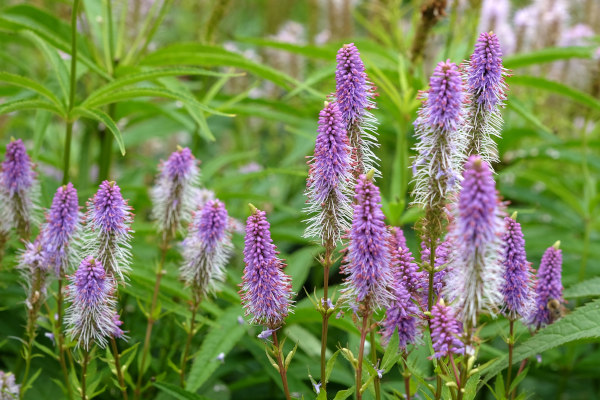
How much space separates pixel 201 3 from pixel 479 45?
390 cm

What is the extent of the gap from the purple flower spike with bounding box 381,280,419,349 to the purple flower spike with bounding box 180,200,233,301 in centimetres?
53

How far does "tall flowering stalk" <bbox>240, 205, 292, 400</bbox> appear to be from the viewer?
59.9 inches

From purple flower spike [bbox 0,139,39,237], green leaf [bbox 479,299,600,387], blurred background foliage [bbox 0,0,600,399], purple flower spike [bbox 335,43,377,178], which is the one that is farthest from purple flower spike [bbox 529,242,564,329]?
purple flower spike [bbox 0,139,39,237]

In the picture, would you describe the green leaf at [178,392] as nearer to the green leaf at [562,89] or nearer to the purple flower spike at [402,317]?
the purple flower spike at [402,317]

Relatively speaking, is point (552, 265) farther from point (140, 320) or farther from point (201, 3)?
point (201, 3)

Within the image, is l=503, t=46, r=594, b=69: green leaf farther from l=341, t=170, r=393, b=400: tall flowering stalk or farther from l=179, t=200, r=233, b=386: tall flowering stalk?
l=341, t=170, r=393, b=400: tall flowering stalk

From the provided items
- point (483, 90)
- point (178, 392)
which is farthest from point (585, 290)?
point (178, 392)

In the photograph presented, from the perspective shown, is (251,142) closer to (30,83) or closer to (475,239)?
(30,83)

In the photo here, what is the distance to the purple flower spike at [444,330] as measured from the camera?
1384mm

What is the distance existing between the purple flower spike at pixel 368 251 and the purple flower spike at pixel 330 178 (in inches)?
3.2

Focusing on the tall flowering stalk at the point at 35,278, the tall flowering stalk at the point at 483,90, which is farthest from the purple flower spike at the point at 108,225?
the tall flowering stalk at the point at 483,90

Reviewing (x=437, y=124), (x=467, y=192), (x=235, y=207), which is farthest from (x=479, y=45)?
(x=235, y=207)

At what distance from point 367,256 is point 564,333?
0.71 metres

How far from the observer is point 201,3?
5.05m
